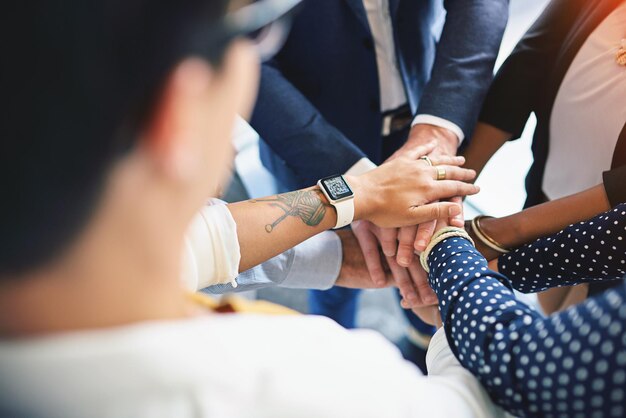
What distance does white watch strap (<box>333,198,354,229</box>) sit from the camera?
1.24 m

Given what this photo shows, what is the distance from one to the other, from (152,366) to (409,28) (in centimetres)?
126

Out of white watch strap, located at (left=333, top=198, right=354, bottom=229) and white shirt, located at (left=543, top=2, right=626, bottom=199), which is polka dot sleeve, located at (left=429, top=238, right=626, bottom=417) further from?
white shirt, located at (left=543, top=2, right=626, bottom=199)

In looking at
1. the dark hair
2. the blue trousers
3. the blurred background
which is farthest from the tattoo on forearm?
the blurred background

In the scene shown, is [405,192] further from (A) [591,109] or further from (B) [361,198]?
(A) [591,109]

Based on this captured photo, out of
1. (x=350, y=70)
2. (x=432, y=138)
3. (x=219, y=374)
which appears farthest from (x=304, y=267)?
(x=219, y=374)

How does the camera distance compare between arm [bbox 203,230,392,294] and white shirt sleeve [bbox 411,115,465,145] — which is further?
white shirt sleeve [bbox 411,115,465,145]

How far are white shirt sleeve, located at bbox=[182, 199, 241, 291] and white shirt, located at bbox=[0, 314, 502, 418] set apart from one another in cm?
37

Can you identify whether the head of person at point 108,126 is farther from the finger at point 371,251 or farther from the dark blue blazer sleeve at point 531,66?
the dark blue blazer sleeve at point 531,66

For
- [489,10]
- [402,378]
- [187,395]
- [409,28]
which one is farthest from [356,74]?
[187,395]

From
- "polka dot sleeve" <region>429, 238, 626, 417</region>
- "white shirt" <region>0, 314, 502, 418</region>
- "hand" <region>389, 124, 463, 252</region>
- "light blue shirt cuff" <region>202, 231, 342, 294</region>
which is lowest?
"light blue shirt cuff" <region>202, 231, 342, 294</region>

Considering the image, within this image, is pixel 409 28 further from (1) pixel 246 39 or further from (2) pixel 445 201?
(1) pixel 246 39

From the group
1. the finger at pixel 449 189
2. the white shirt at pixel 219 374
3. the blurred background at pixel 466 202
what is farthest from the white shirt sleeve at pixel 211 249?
the blurred background at pixel 466 202

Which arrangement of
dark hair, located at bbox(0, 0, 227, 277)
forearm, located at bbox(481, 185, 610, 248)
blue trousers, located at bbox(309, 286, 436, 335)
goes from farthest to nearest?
blue trousers, located at bbox(309, 286, 436, 335), forearm, located at bbox(481, 185, 610, 248), dark hair, located at bbox(0, 0, 227, 277)

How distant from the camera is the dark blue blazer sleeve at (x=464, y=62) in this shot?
1414 mm
